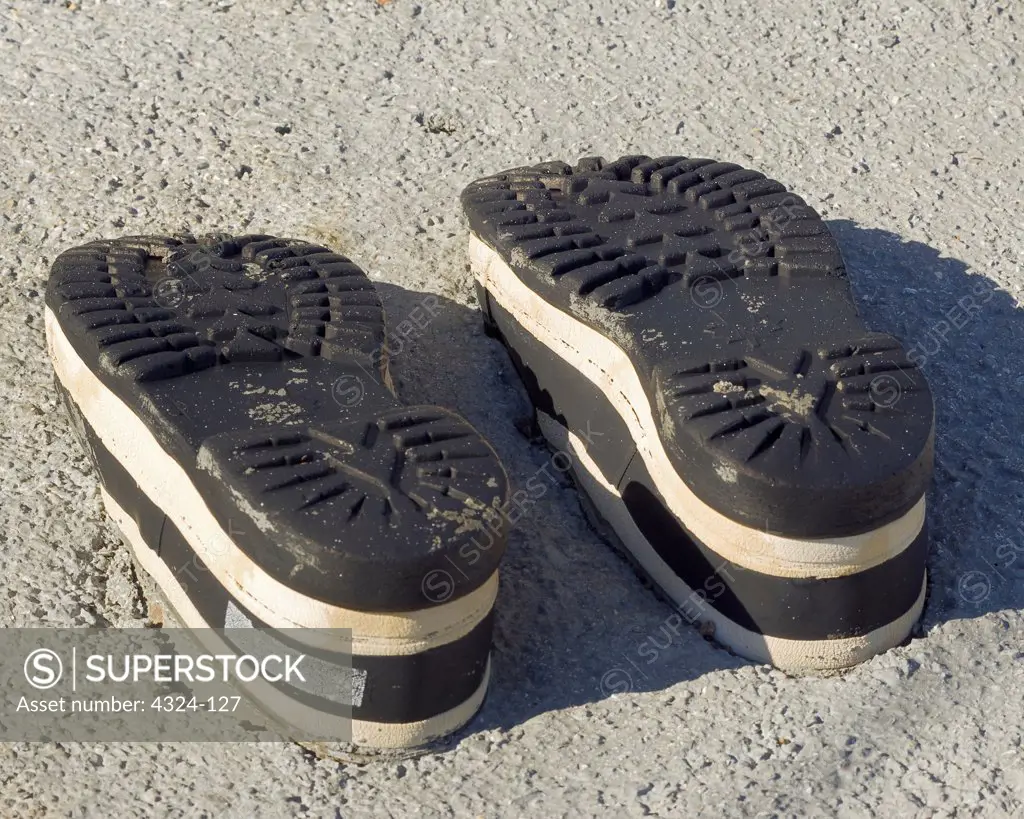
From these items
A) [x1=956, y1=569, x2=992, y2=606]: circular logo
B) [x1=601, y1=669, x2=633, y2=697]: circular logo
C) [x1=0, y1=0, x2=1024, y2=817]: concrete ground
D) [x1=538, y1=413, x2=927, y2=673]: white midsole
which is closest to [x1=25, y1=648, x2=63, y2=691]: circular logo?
[x1=0, y1=0, x2=1024, y2=817]: concrete ground

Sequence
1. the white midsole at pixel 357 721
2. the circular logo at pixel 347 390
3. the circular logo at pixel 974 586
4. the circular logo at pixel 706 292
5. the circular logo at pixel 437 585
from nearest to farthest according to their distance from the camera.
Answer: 1. the circular logo at pixel 437 585
2. the white midsole at pixel 357 721
3. the circular logo at pixel 347 390
4. the circular logo at pixel 974 586
5. the circular logo at pixel 706 292

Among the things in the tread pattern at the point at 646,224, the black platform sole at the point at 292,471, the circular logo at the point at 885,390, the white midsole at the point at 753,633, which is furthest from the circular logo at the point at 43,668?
the circular logo at the point at 885,390

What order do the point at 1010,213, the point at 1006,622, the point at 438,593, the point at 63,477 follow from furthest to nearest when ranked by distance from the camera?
the point at 1010,213 → the point at 63,477 → the point at 1006,622 → the point at 438,593

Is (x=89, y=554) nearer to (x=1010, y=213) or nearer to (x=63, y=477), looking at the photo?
(x=63, y=477)

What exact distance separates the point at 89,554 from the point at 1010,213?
8.59ft

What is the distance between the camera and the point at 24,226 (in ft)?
13.5

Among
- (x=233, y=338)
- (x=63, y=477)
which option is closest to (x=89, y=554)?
(x=63, y=477)

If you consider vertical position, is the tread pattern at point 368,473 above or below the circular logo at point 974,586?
above

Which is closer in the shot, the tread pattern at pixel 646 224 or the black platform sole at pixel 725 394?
the black platform sole at pixel 725 394

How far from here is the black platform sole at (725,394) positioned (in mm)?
2969

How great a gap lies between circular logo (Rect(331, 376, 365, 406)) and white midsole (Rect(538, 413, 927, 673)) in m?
0.60

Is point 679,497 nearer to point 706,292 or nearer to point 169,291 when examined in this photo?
point 706,292

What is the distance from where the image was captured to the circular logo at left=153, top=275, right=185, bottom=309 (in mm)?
3381

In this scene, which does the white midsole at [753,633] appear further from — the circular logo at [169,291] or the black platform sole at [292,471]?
the circular logo at [169,291]
